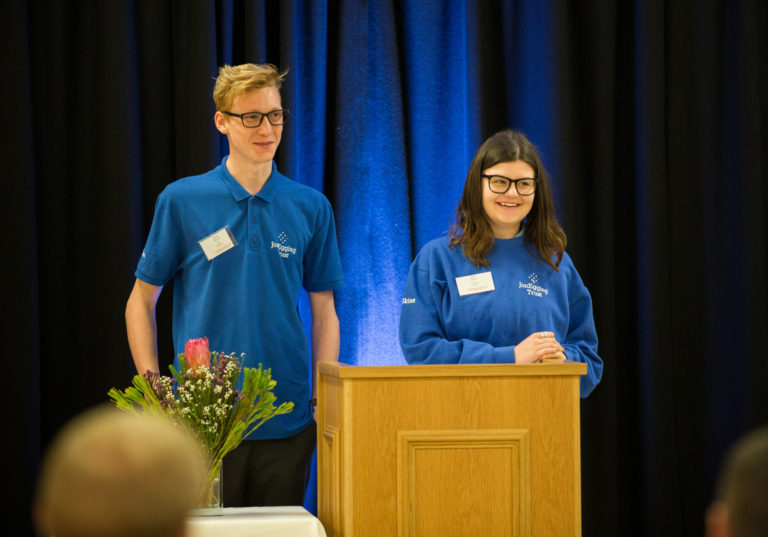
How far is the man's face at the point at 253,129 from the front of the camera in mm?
2682

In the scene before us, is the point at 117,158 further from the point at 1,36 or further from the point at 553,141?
the point at 553,141

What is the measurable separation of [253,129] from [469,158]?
4.28ft

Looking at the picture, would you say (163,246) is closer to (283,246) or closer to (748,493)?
(283,246)

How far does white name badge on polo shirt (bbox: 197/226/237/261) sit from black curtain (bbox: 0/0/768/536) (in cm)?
76

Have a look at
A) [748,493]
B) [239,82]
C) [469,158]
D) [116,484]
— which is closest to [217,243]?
[239,82]

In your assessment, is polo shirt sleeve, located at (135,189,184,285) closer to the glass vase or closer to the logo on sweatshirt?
the glass vase

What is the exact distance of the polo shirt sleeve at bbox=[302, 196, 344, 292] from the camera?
2844mm

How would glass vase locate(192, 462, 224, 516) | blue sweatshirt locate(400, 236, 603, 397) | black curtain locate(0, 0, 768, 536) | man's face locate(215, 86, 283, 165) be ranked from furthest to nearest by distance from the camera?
black curtain locate(0, 0, 768, 536), man's face locate(215, 86, 283, 165), blue sweatshirt locate(400, 236, 603, 397), glass vase locate(192, 462, 224, 516)

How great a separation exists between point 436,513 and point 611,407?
1.99 meters

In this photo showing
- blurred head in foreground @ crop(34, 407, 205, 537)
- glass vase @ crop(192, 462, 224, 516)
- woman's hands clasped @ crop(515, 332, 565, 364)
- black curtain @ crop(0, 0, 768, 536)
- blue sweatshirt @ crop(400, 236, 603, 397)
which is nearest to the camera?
blurred head in foreground @ crop(34, 407, 205, 537)

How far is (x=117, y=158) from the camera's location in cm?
336

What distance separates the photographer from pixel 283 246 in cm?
272

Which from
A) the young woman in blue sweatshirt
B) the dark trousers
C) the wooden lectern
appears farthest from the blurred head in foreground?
the dark trousers

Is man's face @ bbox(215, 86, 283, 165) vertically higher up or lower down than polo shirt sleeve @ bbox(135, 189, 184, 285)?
higher up
